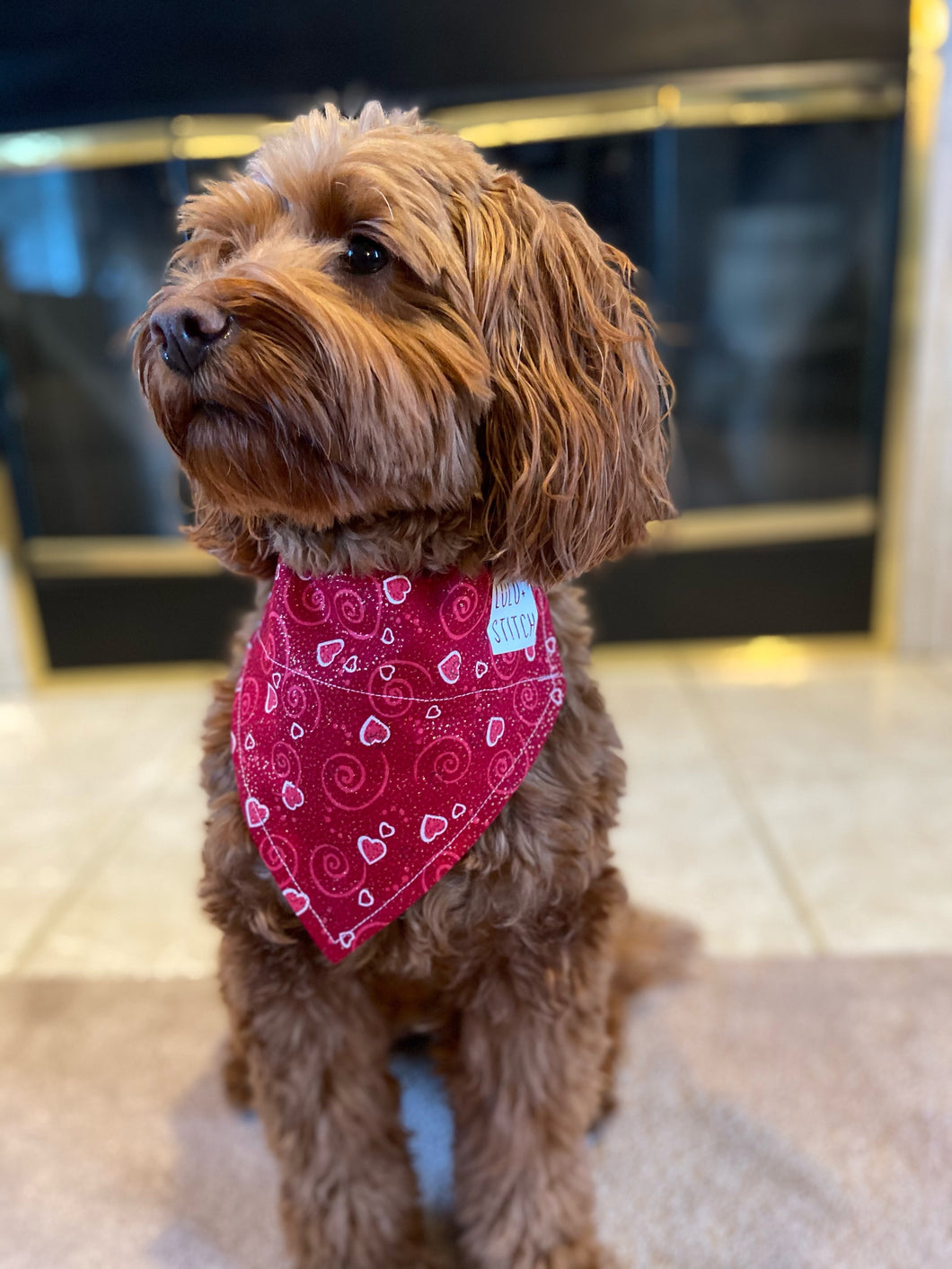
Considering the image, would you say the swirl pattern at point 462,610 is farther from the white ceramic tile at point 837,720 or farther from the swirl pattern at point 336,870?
the white ceramic tile at point 837,720

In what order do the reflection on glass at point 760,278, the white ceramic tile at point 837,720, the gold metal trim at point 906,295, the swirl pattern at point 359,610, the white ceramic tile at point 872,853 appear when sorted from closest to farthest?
the swirl pattern at point 359,610, the white ceramic tile at point 872,853, the white ceramic tile at point 837,720, the gold metal trim at point 906,295, the reflection on glass at point 760,278

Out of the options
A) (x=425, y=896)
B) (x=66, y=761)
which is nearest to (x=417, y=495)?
(x=425, y=896)

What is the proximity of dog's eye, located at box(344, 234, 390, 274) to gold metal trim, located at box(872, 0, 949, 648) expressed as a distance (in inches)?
83.4

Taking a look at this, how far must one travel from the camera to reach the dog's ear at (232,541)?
0.90 m

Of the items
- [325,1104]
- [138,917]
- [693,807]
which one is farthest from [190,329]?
[693,807]

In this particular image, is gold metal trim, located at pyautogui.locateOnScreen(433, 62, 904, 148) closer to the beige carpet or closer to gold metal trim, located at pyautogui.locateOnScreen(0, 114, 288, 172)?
gold metal trim, located at pyautogui.locateOnScreen(0, 114, 288, 172)

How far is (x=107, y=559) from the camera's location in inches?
105

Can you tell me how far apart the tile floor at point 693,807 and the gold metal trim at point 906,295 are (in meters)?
0.21

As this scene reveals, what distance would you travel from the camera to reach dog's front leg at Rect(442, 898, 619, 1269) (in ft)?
3.03

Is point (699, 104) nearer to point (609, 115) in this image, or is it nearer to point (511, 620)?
point (609, 115)

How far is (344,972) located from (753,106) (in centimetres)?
231

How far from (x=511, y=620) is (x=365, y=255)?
326 millimetres

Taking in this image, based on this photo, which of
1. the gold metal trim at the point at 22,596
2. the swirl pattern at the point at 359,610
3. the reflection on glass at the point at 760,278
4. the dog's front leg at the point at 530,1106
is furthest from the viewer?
the gold metal trim at the point at 22,596

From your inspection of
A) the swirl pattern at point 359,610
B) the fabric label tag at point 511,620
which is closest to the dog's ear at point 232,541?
the swirl pattern at point 359,610
